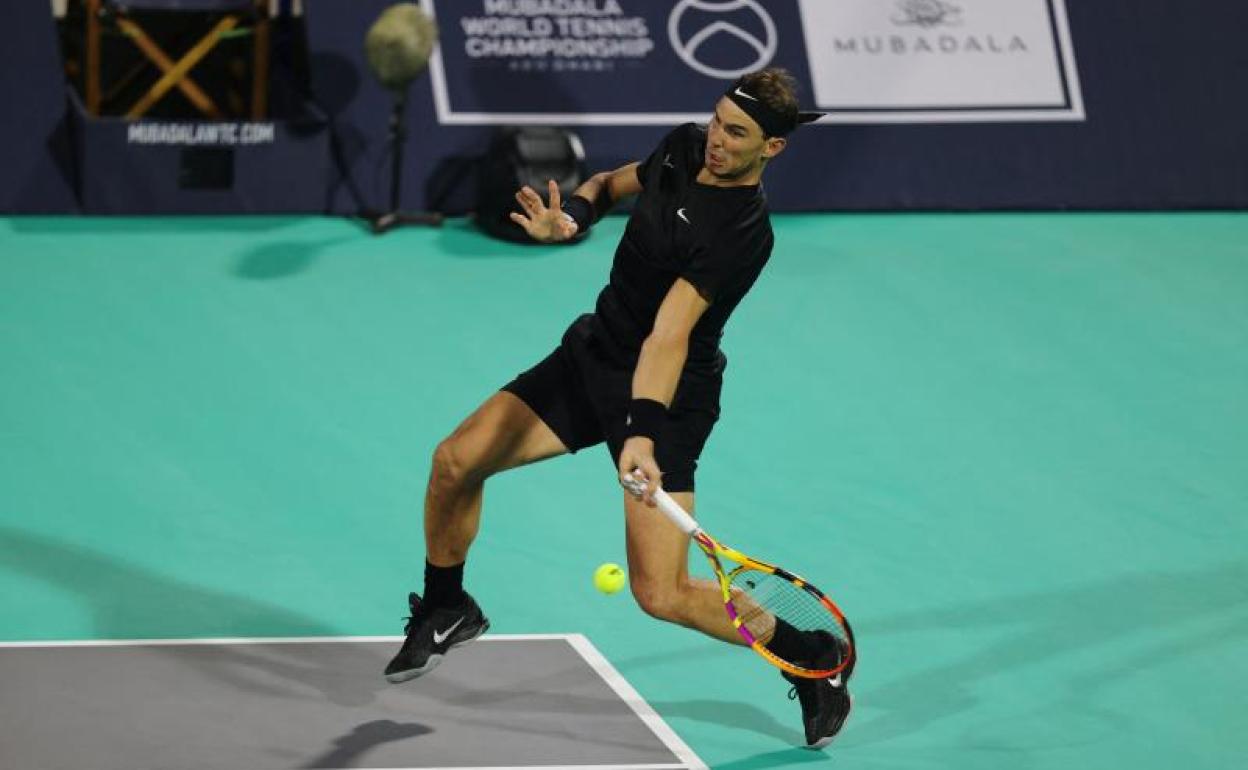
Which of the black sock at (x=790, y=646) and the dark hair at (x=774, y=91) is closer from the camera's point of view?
the dark hair at (x=774, y=91)

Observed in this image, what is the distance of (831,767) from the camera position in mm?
7168

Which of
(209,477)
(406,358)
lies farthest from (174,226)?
(209,477)

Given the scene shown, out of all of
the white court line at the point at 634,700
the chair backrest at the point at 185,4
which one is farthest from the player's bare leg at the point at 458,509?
the chair backrest at the point at 185,4

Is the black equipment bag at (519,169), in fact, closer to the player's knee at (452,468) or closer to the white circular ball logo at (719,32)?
the white circular ball logo at (719,32)

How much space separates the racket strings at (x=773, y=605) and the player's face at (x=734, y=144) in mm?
1317

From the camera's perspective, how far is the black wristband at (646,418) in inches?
262

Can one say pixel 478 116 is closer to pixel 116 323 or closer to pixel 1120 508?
pixel 116 323

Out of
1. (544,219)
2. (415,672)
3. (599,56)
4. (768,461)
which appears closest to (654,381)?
(544,219)

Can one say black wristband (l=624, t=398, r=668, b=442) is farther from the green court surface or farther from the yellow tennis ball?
the green court surface

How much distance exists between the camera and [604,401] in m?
7.11

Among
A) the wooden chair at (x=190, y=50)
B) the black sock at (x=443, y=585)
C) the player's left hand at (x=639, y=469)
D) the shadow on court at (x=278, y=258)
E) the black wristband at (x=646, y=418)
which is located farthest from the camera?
the wooden chair at (x=190, y=50)

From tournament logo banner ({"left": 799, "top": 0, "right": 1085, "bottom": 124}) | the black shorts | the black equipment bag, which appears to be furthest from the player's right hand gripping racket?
tournament logo banner ({"left": 799, "top": 0, "right": 1085, "bottom": 124})

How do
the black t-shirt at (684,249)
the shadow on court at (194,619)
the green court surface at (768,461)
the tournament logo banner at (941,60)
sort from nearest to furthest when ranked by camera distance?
the black t-shirt at (684,249) → the shadow on court at (194,619) → the green court surface at (768,461) → the tournament logo banner at (941,60)

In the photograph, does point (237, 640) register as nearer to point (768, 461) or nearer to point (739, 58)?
point (768, 461)
